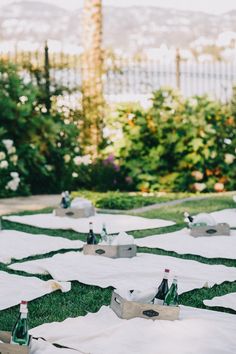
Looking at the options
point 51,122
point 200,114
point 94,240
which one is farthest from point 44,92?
point 94,240

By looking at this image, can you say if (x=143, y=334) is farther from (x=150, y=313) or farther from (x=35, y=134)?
(x=35, y=134)

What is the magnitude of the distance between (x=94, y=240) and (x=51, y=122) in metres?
5.06

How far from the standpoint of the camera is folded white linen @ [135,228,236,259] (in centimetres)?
673

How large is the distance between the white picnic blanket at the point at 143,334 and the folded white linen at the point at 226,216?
3.90 metres

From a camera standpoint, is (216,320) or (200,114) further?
(200,114)

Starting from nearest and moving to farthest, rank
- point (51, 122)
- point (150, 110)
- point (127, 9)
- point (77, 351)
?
point (77, 351), point (51, 122), point (150, 110), point (127, 9)

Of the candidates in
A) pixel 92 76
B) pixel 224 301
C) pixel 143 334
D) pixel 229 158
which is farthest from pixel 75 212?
pixel 92 76

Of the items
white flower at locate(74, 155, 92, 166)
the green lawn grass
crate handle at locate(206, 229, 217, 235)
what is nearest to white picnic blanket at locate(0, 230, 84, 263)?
the green lawn grass

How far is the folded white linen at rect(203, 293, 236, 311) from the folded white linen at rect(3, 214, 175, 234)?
9.16ft

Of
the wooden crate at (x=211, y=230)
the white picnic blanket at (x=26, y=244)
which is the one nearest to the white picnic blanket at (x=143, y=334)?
the white picnic blanket at (x=26, y=244)

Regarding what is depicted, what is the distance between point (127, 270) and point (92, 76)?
7.58 metres

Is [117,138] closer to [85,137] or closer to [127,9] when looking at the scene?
[85,137]

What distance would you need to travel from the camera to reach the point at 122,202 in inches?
384

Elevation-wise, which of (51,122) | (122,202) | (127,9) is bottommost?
(122,202)
